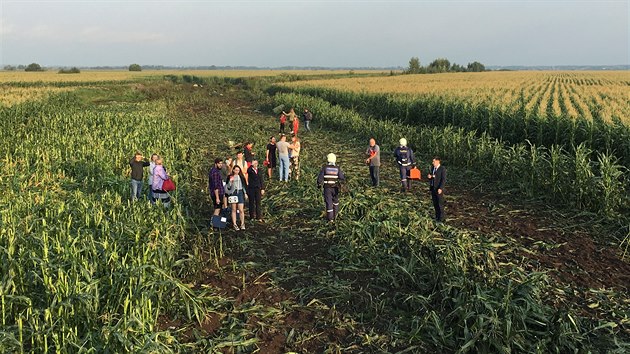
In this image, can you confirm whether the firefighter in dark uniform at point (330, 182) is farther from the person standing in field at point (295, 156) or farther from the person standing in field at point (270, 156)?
the person standing in field at point (270, 156)

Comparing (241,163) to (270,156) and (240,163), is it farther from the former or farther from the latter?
(270,156)

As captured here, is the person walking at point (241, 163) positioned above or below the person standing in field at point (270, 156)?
above

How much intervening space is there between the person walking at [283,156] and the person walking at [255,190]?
3.14m

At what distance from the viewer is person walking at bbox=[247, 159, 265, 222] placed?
1047 cm

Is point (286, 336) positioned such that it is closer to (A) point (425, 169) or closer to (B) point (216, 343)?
(B) point (216, 343)

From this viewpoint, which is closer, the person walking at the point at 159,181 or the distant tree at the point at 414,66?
the person walking at the point at 159,181

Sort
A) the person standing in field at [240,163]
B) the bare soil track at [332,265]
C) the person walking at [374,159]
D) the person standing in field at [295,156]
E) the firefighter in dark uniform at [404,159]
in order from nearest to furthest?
the bare soil track at [332,265]
the person standing in field at [240,163]
the firefighter in dark uniform at [404,159]
the person walking at [374,159]
the person standing in field at [295,156]

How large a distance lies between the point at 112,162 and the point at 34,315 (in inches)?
403

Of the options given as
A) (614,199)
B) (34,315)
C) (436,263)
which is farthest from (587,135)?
(34,315)

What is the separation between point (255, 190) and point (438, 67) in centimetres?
10913

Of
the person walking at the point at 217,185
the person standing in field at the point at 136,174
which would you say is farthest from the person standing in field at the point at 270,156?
the person walking at the point at 217,185

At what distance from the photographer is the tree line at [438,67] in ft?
346

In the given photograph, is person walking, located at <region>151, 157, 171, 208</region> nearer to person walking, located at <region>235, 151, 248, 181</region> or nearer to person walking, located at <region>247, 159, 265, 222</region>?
person walking, located at <region>235, 151, 248, 181</region>

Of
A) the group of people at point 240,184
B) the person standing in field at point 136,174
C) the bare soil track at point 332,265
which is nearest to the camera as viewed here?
the bare soil track at point 332,265
